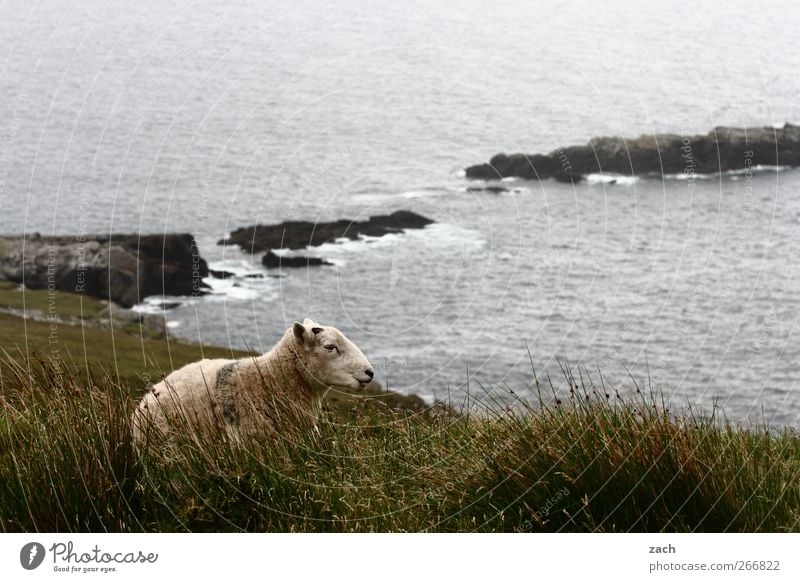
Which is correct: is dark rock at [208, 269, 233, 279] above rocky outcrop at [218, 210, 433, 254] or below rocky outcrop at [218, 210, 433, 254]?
below

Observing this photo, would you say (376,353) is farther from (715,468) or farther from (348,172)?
(715,468)

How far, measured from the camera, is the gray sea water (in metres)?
25.9

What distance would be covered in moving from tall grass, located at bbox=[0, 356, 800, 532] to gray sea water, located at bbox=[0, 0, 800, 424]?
1390 cm

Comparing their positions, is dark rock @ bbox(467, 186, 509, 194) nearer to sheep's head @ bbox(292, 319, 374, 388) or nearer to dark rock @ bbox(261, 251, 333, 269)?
dark rock @ bbox(261, 251, 333, 269)

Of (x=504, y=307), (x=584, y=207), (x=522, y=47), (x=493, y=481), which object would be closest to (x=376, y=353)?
(x=504, y=307)

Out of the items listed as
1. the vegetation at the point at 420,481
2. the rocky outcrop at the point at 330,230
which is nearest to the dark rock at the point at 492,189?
the rocky outcrop at the point at 330,230

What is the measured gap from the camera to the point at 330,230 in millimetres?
27203

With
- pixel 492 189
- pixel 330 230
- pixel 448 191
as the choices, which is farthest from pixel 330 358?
pixel 492 189

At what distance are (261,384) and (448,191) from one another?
19.3 m

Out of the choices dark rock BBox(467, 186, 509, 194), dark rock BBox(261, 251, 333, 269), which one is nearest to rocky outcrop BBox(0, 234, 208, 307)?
dark rock BBox(261, 251, 333, 269)

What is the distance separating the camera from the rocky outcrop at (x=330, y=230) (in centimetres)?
2600

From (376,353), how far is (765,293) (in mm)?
11658

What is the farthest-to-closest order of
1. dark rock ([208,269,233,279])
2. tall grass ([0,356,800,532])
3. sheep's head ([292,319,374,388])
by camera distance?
dark rock ([208,269,233,279]) < sheep's head ([292,319,374,388]) < tall grass ([0,356,800,532])

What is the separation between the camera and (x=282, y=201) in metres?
38.1
